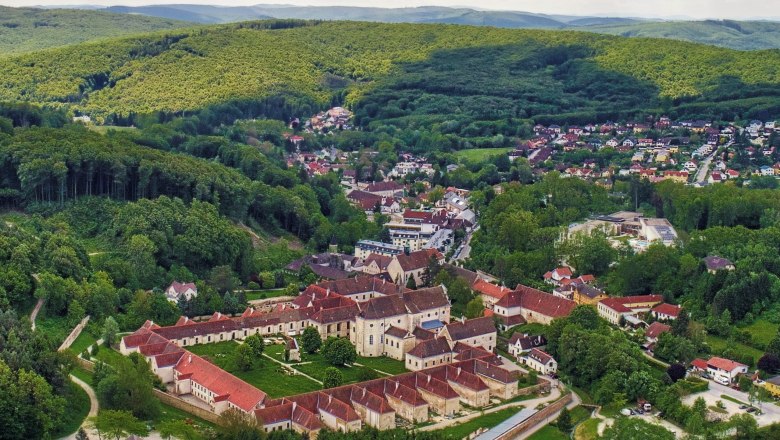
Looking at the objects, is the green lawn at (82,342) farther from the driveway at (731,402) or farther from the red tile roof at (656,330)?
the driveway at (731,402)

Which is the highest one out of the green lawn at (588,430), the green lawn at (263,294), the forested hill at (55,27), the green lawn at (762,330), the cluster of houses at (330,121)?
the green lawn at (762,330)

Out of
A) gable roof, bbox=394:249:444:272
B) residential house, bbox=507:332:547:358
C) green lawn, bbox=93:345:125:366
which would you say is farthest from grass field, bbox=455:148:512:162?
green lawn, bbox=93:345:125:366

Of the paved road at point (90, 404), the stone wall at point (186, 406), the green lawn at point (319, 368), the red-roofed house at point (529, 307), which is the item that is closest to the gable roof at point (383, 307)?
the green lawn at point (319, 368)

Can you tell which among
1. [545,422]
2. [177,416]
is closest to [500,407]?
[545,422]

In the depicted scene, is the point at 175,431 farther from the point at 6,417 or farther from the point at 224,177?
the point at 224,177

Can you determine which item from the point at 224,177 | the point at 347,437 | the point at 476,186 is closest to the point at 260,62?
the point at 476,186

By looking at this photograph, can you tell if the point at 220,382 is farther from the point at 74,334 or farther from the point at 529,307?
the point at 529,307

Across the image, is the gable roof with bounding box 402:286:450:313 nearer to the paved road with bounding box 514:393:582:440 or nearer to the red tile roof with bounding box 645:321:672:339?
the paved road with bounding box 514:393:582:440
